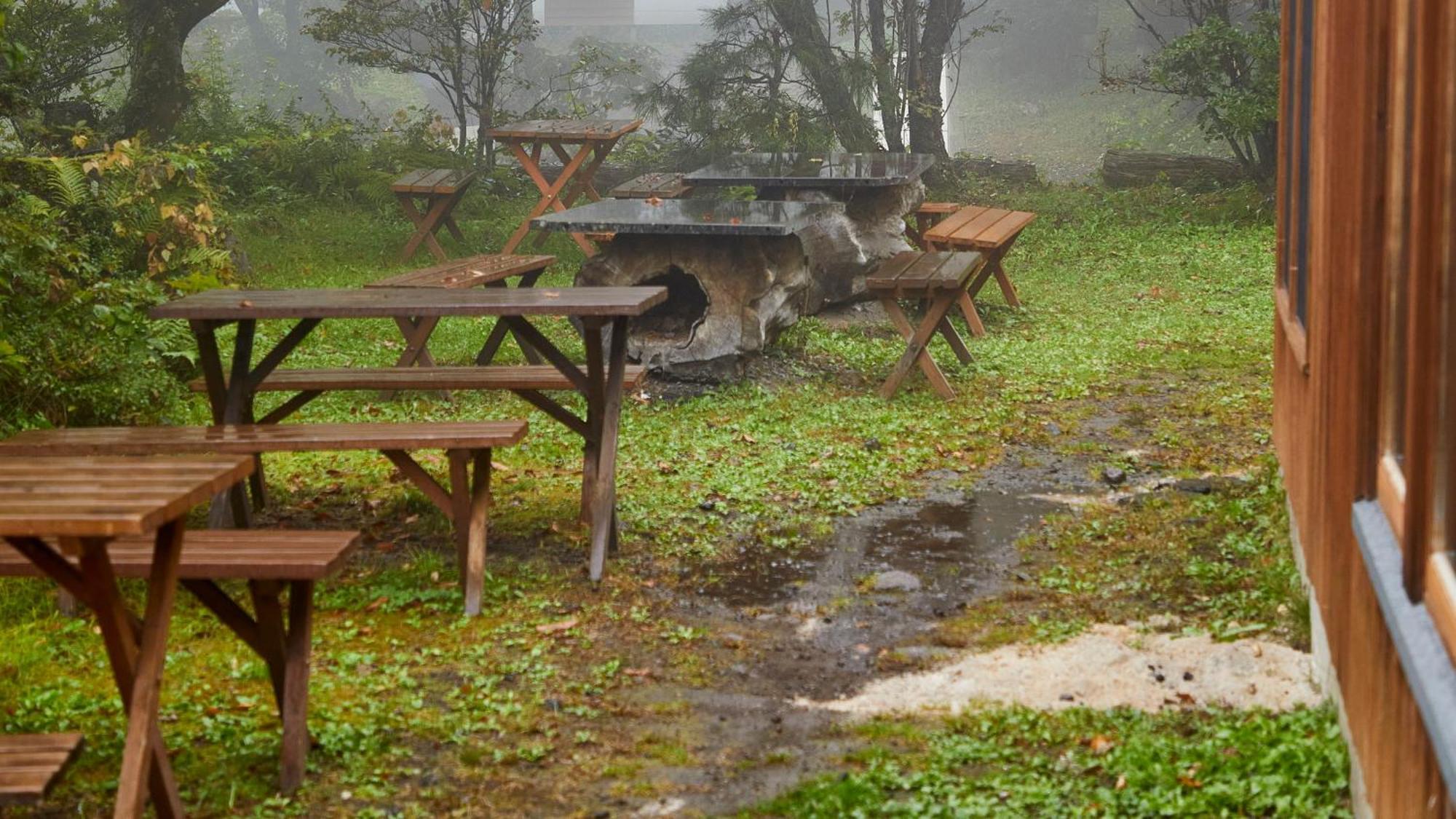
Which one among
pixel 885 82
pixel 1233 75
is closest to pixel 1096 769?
pixel 1233 75

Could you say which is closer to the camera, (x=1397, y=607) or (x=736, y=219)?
(x=1397, y=607)

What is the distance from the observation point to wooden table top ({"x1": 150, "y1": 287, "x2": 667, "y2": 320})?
19.7ft

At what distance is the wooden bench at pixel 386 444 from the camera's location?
541 centimetres

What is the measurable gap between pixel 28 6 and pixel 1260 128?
12.8m

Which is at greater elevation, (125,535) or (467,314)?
(467,314)

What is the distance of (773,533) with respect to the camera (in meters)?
6.52

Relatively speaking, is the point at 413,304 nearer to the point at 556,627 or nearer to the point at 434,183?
the point at 556,627

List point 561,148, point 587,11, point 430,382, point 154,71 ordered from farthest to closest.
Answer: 1. point 587,11
2. point 154,71
3. point 561,148
4. point 430,382

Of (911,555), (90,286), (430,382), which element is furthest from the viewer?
(90,286)

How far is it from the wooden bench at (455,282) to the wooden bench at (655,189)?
360 centimetres

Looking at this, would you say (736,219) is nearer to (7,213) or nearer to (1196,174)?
(7,213)

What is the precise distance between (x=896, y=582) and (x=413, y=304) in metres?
2.20

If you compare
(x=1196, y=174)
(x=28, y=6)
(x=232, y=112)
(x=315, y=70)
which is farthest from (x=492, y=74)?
(x=315, y=70)

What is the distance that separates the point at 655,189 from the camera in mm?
14039
